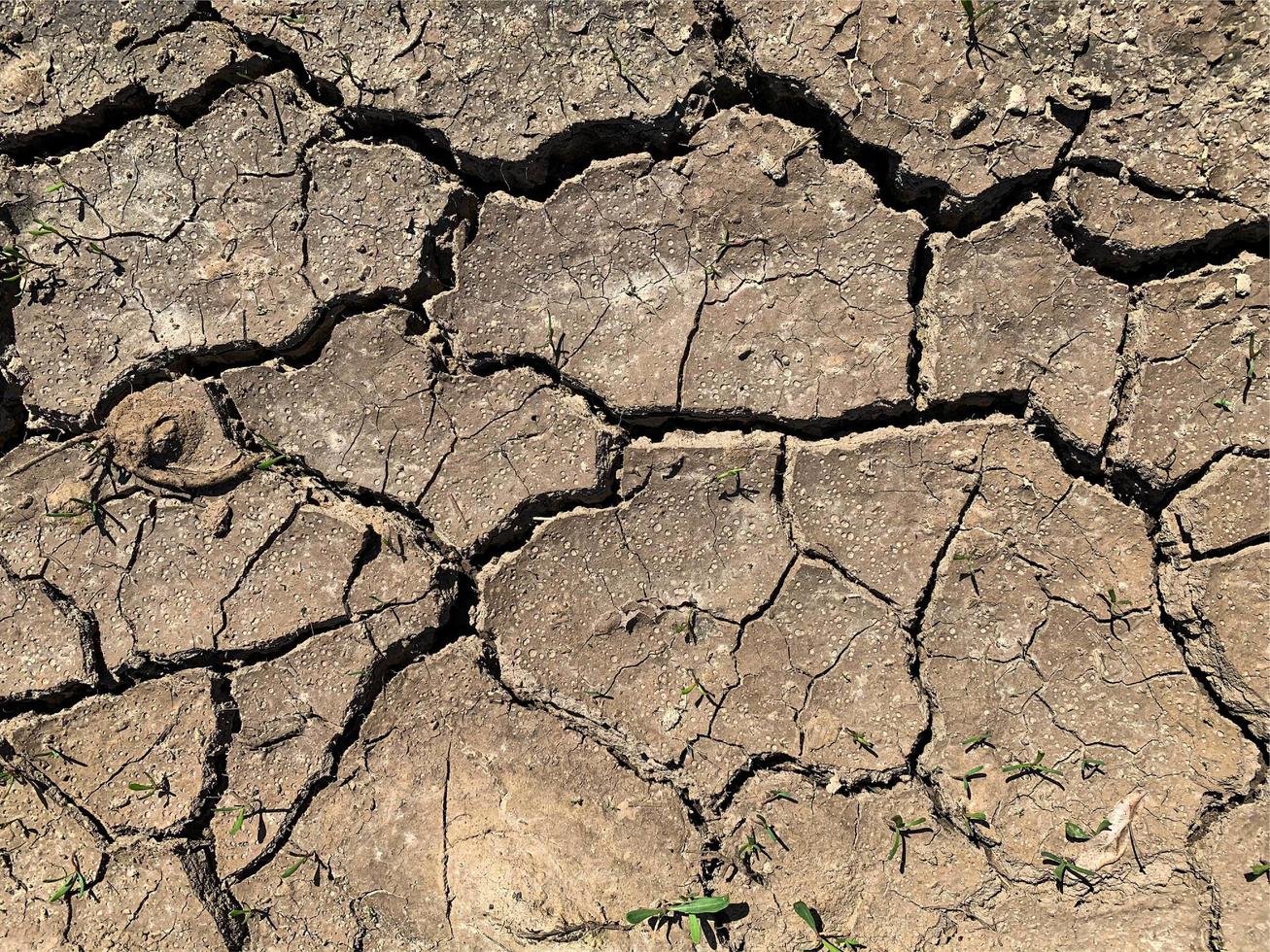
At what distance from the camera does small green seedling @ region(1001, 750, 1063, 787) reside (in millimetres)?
2266

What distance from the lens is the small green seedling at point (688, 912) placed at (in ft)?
7.44

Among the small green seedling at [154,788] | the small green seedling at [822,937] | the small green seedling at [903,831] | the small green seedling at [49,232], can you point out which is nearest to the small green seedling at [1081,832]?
the small green seedling at [903,831]

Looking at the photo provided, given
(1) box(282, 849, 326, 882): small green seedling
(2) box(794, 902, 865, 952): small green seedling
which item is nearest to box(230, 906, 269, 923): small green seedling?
(1) box(282, 849, 326, 882): small green seedling

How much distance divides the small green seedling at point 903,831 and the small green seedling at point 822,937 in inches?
9.5

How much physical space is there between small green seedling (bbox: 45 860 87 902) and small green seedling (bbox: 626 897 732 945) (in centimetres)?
155

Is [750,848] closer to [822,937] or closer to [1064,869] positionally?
[822,937]

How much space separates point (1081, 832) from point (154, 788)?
8.32 ft

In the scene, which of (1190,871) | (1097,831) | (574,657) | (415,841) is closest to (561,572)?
(574,657)

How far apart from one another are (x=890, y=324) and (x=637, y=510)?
0.87 meters

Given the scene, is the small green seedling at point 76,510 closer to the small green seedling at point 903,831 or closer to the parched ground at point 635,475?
the parched ground at point 635,475

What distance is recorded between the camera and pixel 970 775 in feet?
7.53

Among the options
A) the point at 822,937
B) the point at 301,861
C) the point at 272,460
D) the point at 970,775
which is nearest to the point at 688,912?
the point at 822,937

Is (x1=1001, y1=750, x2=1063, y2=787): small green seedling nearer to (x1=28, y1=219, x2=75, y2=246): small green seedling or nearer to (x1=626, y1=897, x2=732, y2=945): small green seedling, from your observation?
(x1=626, y1=897, x2=732, y2=945): small green seedling

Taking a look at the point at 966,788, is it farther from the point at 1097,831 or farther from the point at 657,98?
the point at 657,98
